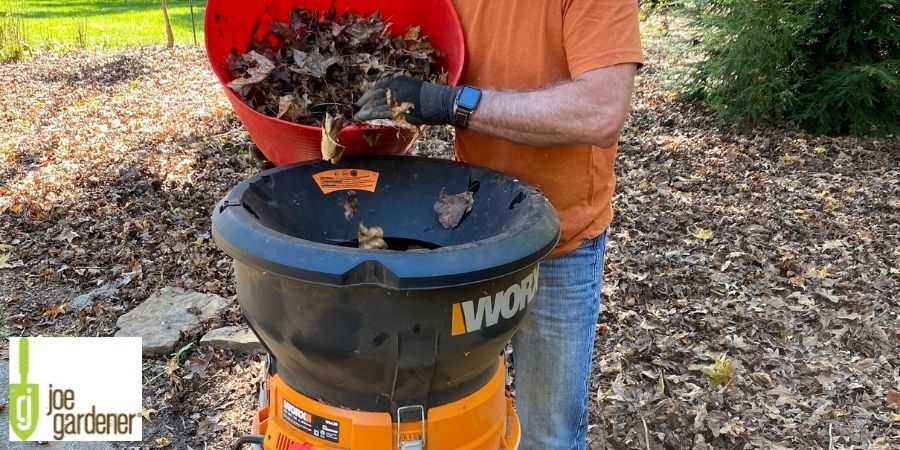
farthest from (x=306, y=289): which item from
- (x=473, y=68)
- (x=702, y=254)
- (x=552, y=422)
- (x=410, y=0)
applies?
(x=702, y=254)

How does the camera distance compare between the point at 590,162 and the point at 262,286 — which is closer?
the point at 262,286

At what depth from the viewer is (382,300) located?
1412mm

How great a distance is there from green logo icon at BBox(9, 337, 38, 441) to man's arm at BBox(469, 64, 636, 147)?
8.14 ft

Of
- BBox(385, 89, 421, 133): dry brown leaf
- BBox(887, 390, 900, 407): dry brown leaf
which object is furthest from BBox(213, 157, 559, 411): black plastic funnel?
BBox(887, 390, 900, 407): dry brown leaf

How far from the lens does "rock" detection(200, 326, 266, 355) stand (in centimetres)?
352

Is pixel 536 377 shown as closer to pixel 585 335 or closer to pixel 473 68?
pixel 585 335

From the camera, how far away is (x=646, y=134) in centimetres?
698

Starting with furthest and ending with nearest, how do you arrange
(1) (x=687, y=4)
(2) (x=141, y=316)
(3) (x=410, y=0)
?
(1) (x=687, y=4) < (2) (x=141, y=316) < (3) (x=410, y=0)

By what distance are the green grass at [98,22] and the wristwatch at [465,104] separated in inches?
393

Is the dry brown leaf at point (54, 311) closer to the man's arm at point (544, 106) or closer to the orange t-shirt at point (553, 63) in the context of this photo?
the orange t-shirt at point (553, 63)

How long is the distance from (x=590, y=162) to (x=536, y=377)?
27.8 inches

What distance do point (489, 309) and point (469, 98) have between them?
0.55 metres

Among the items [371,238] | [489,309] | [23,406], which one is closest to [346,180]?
[371,238]

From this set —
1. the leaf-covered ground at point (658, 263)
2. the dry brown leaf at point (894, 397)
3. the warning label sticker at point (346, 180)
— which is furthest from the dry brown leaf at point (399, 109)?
the dry brown leaf at point (894, 397)
